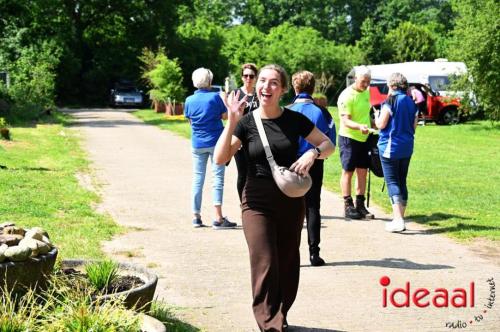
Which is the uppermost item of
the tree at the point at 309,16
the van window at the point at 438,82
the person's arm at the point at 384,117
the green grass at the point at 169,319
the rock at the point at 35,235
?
the tree at the point at 309,16

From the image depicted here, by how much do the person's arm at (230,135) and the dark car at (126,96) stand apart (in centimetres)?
4624

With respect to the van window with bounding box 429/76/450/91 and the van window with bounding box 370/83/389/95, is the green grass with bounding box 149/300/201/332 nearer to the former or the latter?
the van window with bounding box 370/83/389/95

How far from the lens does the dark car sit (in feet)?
169

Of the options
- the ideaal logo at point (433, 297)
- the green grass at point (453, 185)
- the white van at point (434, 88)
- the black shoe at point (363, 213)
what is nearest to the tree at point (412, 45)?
the white van at point (434, 88)

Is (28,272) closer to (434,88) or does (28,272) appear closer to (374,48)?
(434,88)

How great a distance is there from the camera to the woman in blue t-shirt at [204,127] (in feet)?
33.1

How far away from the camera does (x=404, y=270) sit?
8.02m

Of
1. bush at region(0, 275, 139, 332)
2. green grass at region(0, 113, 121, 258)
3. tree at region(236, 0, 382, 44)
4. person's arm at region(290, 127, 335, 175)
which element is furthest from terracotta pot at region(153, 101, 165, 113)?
tree at region(236, 0, 382, 44)

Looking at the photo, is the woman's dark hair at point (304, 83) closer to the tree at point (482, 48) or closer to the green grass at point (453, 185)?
the green grass at point (453, 185)

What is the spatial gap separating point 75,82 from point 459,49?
31.5 m

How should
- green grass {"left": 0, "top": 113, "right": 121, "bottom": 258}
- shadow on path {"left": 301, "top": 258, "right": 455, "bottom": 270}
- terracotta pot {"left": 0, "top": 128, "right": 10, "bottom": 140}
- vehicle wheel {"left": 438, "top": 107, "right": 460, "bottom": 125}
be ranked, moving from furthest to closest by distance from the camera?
vehicle wheel {"left": 438, "top": 107, "right": 460, "bottom": 125}
terracotta pot {"left": 0, "top": 128, "right": 10, "bottom": 140}
green grass {"left": 0, "top": 113, "right": 121, "bottom": 258}
shadow on path {"left": 301, "top": 258, "right": 455, "bottom": 270}

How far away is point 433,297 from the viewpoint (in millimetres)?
7000

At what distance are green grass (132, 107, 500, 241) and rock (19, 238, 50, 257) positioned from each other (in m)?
5.62

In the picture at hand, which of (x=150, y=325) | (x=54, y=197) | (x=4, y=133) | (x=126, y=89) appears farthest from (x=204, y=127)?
(x=126, y=89)
